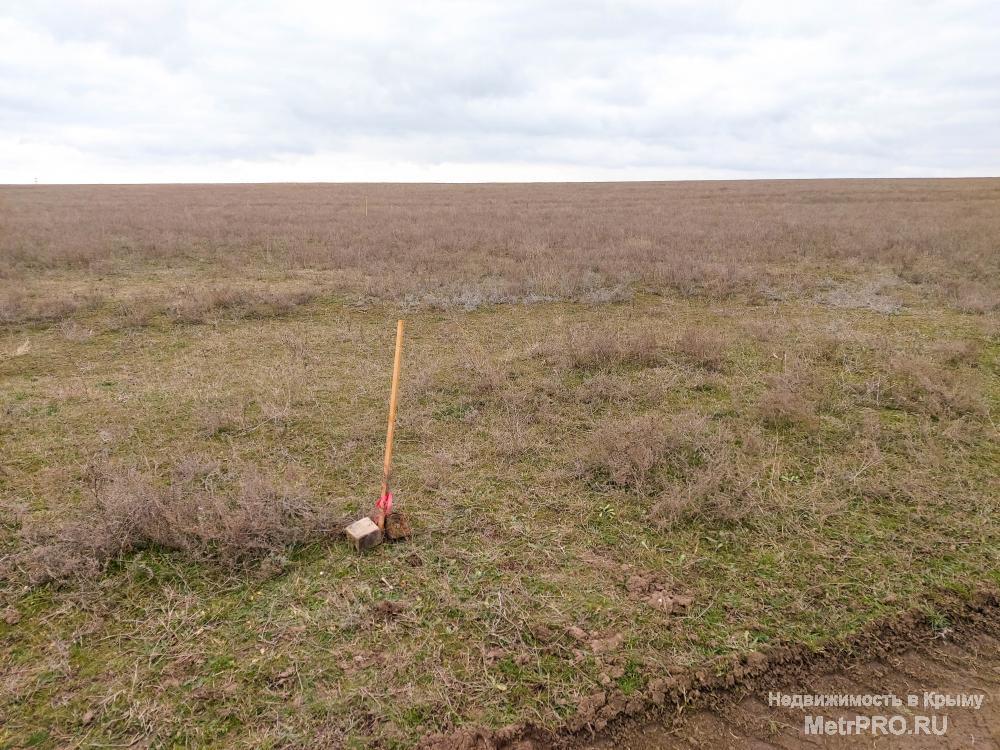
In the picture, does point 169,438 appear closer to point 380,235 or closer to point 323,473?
point 323,473

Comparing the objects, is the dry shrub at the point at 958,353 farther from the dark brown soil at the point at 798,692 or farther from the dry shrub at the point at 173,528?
the dry shrub at the point at 173,528

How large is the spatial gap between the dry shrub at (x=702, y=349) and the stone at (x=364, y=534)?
4834 millimetres

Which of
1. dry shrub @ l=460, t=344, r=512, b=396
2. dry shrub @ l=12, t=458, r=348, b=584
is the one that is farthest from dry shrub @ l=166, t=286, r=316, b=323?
dry shrub @ l=12, t=458, r=348, b=584

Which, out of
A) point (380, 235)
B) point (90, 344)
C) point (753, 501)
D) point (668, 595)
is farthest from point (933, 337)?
point (380, 235)

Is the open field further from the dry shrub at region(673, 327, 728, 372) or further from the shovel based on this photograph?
the shovel

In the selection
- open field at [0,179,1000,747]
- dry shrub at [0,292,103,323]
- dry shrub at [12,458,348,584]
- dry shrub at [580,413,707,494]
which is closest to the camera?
open field at [0,179,1000,747]

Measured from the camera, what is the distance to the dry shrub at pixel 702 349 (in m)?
6.90

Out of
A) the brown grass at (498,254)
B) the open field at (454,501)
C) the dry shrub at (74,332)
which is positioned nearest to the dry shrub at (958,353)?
the open field at (454,501)

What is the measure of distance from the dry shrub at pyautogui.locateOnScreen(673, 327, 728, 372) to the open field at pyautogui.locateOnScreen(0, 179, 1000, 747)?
0.14 feet

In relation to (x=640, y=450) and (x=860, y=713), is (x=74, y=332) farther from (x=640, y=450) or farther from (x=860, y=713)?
(x=860, y=713)

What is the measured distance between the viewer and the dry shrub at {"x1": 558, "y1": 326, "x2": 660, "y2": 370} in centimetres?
682

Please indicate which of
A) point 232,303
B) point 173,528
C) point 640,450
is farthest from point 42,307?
point 640,450

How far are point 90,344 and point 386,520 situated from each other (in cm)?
663

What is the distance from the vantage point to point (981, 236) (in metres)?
16.4
